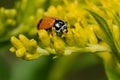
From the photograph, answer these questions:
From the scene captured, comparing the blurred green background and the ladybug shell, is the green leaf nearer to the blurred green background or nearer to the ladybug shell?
the ladybug shell

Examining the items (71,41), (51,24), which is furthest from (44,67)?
(71,41)

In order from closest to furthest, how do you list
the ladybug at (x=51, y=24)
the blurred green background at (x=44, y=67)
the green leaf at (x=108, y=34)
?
the green leaf at (x=108, y=34)
the ladybug at (x=51, y=24)
the blurred green background at (x=44, y=67)

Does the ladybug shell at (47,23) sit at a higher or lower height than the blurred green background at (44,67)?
higher

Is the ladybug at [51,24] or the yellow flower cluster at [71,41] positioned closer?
the yellow flower cluster at [71,41]

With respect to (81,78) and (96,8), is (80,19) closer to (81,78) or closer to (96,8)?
(96,8)

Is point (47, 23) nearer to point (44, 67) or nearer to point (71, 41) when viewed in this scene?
point (71, 41)

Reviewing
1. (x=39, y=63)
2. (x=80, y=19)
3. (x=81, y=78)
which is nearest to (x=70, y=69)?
(x=39, y=63)

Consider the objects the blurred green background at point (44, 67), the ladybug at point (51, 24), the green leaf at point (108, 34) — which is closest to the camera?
the green leaf at point (108, 34)

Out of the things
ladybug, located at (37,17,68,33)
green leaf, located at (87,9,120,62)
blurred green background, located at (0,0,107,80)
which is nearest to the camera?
green leaf, located at (87,9,120,62)

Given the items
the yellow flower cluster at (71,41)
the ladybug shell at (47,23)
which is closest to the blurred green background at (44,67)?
the ladybug shell at (47,23)

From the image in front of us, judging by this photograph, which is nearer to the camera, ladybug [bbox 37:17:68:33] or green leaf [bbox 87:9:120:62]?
green leaf [bbox 87:9:120:62]

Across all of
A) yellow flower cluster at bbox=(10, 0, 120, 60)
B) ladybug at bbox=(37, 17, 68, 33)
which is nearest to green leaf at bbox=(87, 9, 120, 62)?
yellow flower cluster at bbox=(10, 0, 120, 60)

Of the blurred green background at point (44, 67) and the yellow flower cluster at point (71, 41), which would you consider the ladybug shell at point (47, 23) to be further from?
the blurred green background at point (44, 67)
